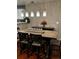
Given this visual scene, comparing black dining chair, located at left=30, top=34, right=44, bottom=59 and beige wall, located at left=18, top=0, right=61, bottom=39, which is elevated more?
beige wall, located at left=18, top=0, right=61, bottom=39

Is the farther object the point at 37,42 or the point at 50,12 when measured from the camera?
the point at 50,12

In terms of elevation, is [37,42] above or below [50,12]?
below

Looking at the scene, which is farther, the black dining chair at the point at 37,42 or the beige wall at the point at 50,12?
the beige wall at the point at 50,12

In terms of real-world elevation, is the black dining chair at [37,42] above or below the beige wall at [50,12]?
below

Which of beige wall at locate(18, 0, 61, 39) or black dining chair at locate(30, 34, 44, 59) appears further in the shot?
beige wall at locate(18, 0, 61, 39)
